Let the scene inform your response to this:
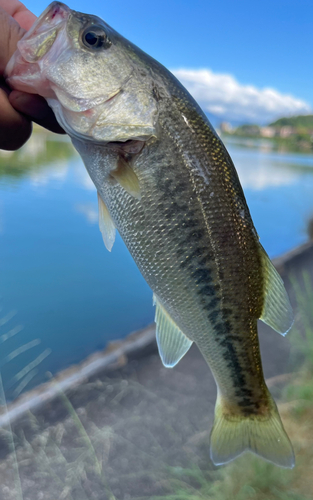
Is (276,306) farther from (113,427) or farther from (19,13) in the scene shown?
(113,427)

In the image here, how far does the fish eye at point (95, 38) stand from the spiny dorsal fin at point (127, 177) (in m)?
0.28

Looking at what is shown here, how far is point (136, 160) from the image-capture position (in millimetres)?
774

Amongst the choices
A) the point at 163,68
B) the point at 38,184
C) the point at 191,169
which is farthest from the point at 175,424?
the point at 38,184

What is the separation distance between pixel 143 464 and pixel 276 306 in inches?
68.0

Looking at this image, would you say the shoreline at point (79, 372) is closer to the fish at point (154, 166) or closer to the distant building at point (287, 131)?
the fish at point (154, 166)

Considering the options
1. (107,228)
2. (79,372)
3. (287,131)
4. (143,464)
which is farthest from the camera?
(287,131)

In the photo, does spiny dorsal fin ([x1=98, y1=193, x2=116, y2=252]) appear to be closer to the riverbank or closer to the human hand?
the human hand

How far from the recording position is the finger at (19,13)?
92cm

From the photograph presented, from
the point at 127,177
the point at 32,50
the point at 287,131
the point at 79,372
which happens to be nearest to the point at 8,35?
the point at 32,50

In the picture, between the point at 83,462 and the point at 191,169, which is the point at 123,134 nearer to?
the point at 191,169

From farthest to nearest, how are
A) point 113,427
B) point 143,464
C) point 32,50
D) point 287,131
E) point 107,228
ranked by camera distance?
point 287,131 < point 113,427 < point 143,464 < point 107,228 < point 32,50

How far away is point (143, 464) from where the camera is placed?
2094mm

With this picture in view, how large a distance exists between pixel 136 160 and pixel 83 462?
6.57ft

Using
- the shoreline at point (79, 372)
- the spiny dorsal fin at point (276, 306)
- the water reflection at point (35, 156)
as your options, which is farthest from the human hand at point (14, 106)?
the water reflection at point (35, 156)
